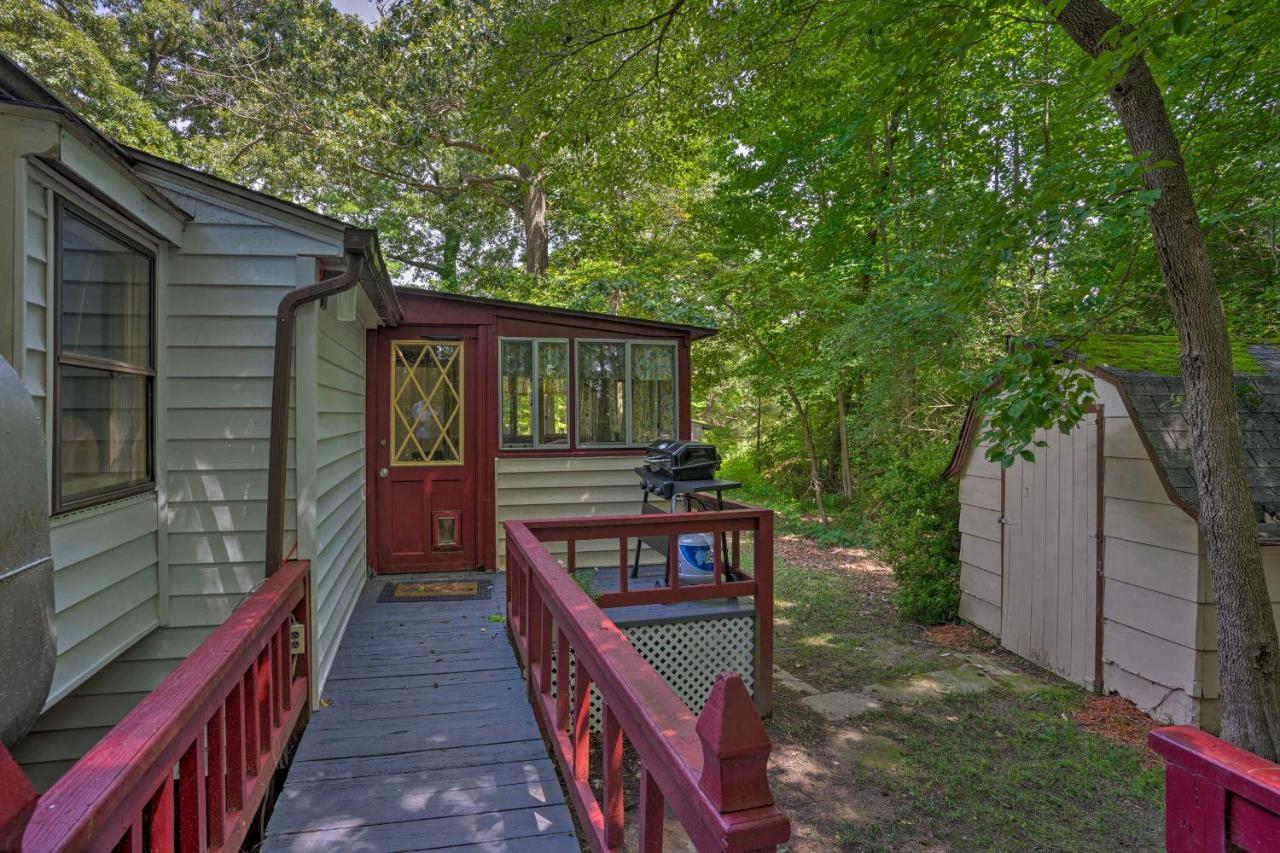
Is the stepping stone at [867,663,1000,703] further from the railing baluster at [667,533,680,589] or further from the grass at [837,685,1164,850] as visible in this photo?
the railing baluster at [667,533,680,589]

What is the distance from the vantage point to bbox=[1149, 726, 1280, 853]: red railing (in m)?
0.92

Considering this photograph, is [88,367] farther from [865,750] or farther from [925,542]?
[925,542]

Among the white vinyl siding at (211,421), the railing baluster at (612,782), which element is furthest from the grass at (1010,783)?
the white vinyl siding at (211,421)

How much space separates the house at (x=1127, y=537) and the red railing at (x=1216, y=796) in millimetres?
3596

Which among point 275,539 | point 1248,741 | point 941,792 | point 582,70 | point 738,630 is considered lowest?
point 941,792

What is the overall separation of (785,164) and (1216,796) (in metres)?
12.6

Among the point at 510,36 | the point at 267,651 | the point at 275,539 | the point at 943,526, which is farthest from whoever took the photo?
the point at 943,526

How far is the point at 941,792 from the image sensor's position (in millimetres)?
3404

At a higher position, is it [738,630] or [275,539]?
[275,539]

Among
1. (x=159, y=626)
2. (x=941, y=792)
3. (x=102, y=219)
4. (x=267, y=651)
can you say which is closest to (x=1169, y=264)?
(x=941, y=792)

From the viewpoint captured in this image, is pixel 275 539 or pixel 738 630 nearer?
pixel 275 539

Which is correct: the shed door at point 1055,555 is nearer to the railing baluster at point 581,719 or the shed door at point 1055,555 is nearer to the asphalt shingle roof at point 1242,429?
the asphalt shingle roof at point 1242,429

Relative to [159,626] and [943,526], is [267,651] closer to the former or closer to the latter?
[159,626]

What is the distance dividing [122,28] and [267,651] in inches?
595
